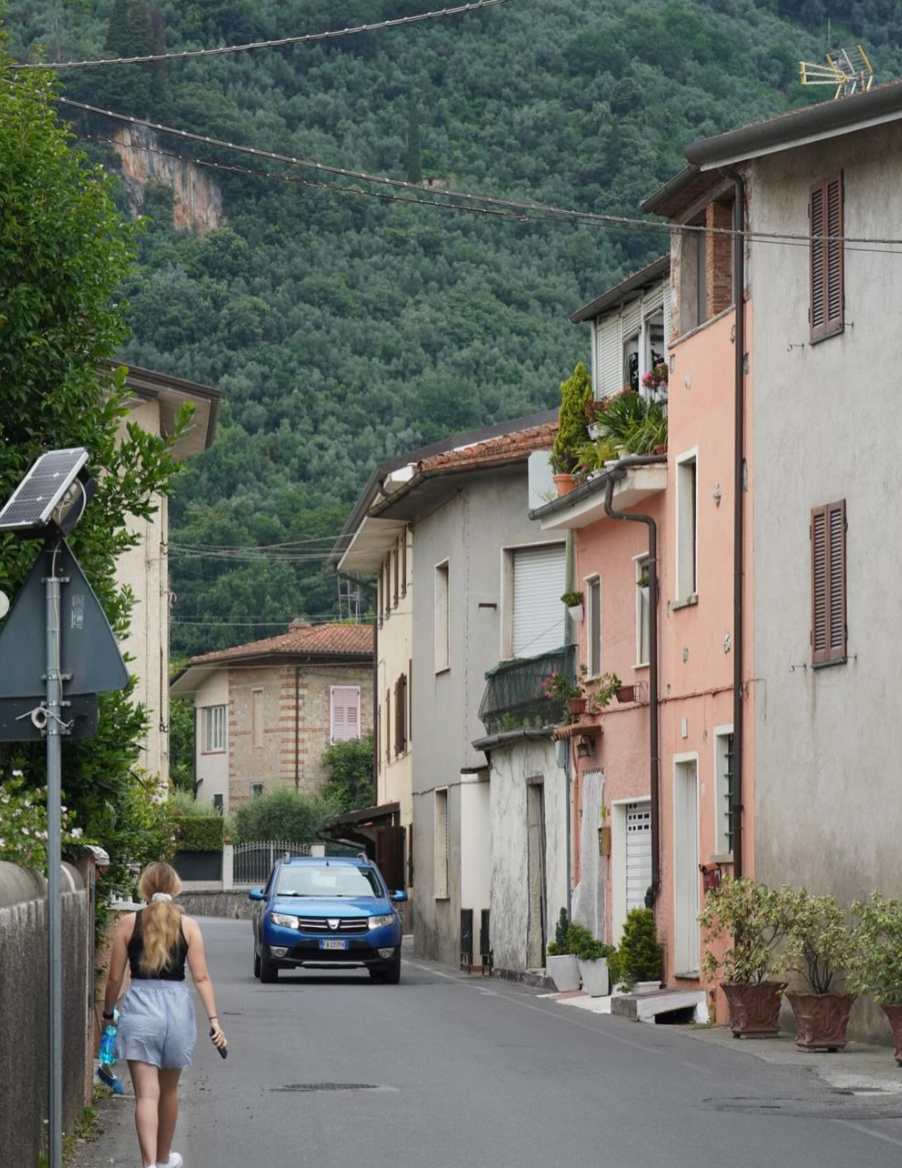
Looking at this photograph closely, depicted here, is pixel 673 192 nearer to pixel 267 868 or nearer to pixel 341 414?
pixel 267 868

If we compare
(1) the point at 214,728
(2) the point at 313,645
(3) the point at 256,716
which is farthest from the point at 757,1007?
(1) the point at 214,728

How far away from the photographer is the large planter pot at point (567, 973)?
91.8 ft

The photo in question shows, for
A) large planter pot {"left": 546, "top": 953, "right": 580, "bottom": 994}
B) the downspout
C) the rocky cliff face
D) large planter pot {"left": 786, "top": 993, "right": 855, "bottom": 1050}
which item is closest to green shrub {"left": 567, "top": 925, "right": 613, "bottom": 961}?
large planter pot {"left": 546, "top": 953, "right": 580, "bottom": 994}

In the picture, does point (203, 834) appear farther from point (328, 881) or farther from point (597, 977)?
point (597, 977)

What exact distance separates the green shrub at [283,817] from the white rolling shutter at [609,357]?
40971 millimetres

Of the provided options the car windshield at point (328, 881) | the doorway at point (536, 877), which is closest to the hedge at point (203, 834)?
the doorway at point (536, 877)

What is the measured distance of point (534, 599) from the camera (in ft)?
121

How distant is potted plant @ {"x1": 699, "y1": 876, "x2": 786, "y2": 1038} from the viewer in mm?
19984

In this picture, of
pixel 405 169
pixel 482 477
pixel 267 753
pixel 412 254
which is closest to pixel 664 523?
pixel 482 477

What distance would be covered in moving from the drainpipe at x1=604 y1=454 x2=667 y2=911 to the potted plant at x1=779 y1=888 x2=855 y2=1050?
5.82 metres

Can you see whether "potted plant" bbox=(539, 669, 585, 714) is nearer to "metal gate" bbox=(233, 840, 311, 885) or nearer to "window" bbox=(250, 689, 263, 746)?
"metal gate" bbox=(233, 840, 311, 885)

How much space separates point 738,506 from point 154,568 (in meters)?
21.2

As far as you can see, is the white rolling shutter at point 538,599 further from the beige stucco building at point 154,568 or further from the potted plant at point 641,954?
the potted plant at point 641,954

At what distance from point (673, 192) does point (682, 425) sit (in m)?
2.65
